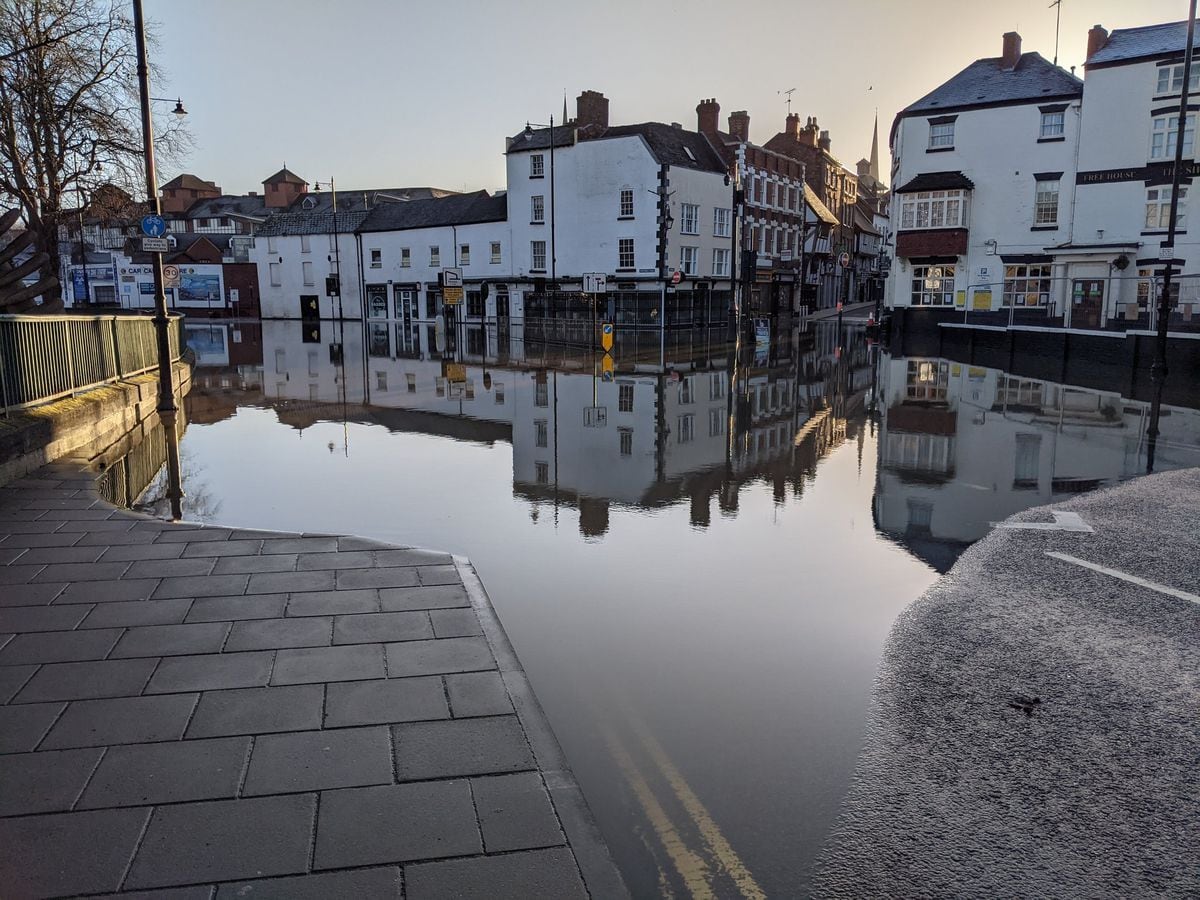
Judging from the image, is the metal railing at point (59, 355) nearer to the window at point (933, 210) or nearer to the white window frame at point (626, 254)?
the white window frame at point (626, 254)

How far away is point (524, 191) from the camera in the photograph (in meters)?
52.2

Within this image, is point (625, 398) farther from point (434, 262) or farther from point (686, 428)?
point (434, 262)

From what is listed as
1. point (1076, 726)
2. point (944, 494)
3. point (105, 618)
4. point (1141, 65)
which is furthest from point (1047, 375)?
point (105, 618)

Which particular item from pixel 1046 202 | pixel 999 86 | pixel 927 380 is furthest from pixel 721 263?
pixel 927 380

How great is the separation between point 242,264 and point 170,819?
7635cm

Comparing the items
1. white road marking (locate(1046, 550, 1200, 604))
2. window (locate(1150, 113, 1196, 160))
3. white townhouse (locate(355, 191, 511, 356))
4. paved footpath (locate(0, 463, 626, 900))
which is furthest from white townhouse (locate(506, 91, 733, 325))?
paved footpath (locate(0, 463, 626, 900))

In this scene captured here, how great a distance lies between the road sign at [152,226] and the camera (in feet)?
43.5

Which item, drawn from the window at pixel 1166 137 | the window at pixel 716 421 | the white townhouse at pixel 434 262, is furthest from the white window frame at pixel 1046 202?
the window at pixel 716 421

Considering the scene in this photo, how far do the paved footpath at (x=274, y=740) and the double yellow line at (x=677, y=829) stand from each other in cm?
34

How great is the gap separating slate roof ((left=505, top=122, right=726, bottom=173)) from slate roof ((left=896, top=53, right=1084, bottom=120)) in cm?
1231

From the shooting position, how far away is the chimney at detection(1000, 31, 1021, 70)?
1559 inches

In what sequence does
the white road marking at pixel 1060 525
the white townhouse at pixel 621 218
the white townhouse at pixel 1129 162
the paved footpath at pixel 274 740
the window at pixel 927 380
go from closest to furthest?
the paved footpath at pixel 274 740 → the white road marking at pixel 1060 525 → the window at pixel 927 380 → the white townhouse at pixel 1129 162 → the white townhouse at pixel 621 218

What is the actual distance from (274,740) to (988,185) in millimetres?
42782

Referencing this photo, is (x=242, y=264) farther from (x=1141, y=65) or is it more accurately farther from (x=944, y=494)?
(x=944, y=494)
